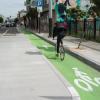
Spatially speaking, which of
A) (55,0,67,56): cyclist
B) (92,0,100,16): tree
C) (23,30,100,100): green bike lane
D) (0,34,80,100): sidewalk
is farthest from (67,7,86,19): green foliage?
(0,34,80,100): sidewalk

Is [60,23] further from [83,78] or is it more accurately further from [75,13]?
[75,13]

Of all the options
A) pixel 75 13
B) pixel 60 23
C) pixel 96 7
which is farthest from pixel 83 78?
pixel 75 13

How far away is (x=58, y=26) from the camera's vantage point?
16.9 meters

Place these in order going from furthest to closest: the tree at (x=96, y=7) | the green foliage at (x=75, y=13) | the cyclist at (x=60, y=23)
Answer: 1. the green foliage at (x=75, y=13)
2. the tree at (x=96, y=7)
3. the cyclist at (x=60, y=23)

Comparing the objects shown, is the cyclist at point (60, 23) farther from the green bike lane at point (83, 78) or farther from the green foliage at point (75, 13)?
the green foliage at point (75, 13)

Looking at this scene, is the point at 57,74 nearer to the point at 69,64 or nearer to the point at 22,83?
the point at 22,83

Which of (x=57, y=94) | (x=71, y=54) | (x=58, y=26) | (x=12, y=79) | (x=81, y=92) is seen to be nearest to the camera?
(x=57, y=94)

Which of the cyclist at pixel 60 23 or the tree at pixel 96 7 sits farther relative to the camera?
the tree at pixel 96 7

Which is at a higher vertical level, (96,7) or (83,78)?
(96,7)

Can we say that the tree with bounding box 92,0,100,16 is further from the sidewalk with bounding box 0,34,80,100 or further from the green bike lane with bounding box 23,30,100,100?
the sidewalk with bounding box 0,34,80,100

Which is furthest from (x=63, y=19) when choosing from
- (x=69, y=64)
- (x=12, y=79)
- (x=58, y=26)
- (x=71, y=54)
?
(x=12, y=79)

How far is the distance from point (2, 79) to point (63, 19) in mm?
6285

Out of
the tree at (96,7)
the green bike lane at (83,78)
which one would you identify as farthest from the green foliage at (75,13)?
the green bike lane at (83,78)

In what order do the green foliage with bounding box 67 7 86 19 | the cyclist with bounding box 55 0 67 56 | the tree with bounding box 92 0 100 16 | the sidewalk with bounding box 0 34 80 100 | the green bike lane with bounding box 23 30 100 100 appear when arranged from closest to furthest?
the sidewalk with bounding box 0 34 80 100 < the green bike lane with bounding box 23 30 100 100 < the cyclist with bounding box 55 0 67 56 < the tree with bounding box 92 0 100 16 < the green foliage with bounding box 67 7 86 19
